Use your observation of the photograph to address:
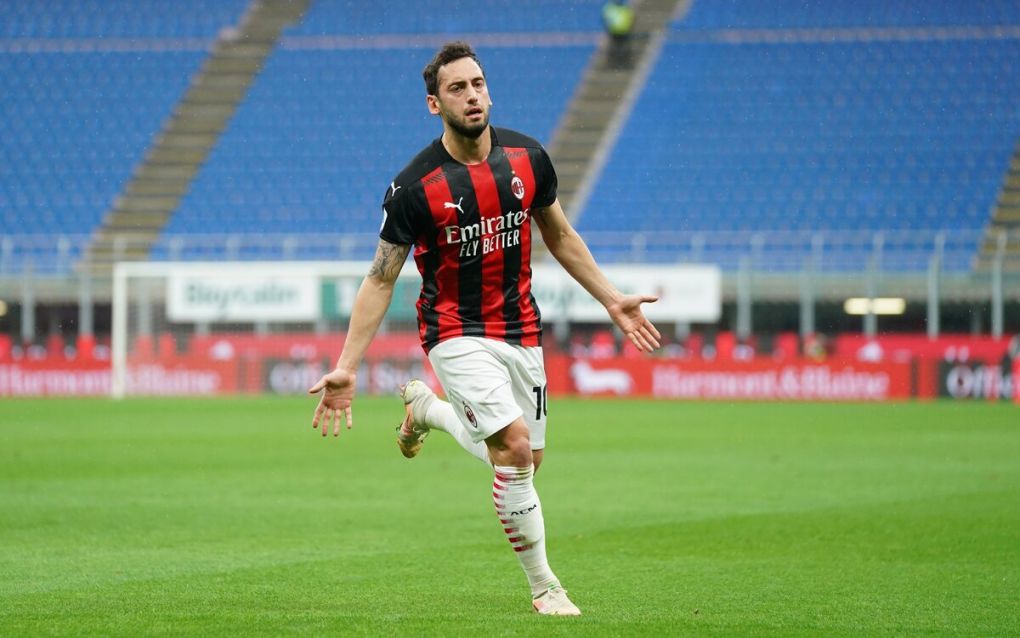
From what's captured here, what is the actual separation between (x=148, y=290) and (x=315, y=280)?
3465 millimetres

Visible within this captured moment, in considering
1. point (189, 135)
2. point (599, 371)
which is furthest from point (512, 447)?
point (189, 135)

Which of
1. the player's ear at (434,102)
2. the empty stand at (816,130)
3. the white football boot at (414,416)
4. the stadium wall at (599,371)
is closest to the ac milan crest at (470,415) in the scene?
the white football boot at (414,416)

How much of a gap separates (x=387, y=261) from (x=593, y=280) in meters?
0.94

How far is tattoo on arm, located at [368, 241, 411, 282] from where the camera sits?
5.99 metres

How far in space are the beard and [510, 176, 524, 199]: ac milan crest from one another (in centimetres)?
25

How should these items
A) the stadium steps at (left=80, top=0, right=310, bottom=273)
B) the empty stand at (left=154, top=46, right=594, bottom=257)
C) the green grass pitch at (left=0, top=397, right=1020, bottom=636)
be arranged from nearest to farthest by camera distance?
the green grass pitch at (left=0, top=397, right=1020, bottom=636) → the stadium steps at (left=80, top=0, right=310, bottom=273) → the empty stand at (left=154, top=46, right=594, bottom=257)

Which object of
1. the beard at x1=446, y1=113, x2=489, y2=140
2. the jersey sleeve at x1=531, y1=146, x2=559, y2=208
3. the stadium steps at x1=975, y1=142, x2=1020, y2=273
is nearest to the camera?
the beard at x1=446, y1=113, x2=489, y2=140

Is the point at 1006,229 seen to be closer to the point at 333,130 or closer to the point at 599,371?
the point at 599,371

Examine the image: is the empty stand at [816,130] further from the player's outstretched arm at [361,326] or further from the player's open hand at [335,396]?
the player's open hand at [335,396]

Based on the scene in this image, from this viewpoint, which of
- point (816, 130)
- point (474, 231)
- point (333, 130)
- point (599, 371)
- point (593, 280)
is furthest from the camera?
point (333, 130)

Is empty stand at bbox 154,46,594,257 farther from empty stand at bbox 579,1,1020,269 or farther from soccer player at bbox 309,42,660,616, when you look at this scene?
soccer player at bbox 309,42,660,616

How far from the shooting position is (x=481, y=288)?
20.2 feet

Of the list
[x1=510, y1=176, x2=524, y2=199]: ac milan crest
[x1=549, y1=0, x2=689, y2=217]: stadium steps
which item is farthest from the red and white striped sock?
[x1=549, y1=0, x2=689, y2=217]: stadium steps

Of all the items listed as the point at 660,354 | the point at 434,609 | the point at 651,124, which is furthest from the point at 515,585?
the point at 651,124
